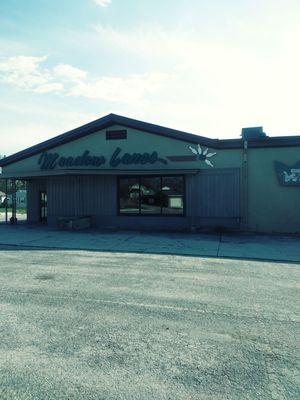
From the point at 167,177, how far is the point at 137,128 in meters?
3.22

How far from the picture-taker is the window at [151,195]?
18.8 meters

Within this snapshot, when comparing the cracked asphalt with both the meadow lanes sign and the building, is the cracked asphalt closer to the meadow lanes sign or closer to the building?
the building

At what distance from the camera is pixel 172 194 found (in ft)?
62.0

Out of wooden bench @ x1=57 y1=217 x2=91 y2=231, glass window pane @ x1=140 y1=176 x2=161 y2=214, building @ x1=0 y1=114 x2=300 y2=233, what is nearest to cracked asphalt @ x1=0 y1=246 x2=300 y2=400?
building @ x1=0 y1=114 x2=300 y2=233

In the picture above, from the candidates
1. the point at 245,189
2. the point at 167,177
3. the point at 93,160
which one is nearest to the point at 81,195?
the point at 93,160

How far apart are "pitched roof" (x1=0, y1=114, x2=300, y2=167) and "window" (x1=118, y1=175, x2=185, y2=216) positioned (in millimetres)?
2294

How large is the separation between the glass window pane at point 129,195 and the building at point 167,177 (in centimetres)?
6

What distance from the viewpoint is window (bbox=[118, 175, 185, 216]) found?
18.8m

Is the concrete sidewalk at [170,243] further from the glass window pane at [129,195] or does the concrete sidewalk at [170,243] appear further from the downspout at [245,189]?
the glass window pane at [129,195]

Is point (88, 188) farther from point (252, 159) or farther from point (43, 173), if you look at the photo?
point (252, 159)

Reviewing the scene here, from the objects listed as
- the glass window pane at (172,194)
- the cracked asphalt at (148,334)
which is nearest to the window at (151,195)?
the glass window pane at (172,194)

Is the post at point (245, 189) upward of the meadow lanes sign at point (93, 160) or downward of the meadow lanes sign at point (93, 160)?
downward

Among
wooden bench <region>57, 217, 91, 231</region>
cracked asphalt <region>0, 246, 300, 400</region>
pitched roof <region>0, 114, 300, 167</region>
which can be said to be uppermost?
pitched roof <region>0, 114, 300, 167</region>

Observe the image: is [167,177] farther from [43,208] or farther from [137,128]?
[43,208]
